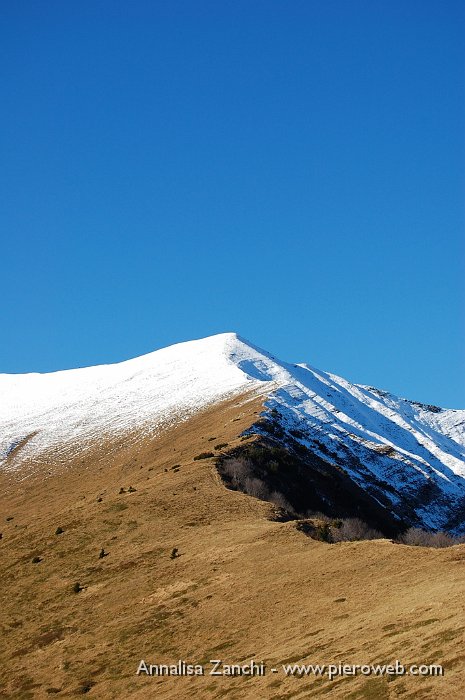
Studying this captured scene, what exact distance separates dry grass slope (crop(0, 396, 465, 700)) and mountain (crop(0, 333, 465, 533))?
63.3ft

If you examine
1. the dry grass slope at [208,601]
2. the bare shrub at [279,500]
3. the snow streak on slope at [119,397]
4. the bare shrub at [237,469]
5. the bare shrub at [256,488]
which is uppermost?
the snow streak on slope at [119,397]

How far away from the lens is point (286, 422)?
98.6 meters

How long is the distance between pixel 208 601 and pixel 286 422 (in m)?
58.1

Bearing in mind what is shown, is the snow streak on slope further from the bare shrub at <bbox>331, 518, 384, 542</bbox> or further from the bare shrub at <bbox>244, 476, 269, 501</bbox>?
the bare shrub at <bbox>331, 518, 384, 542</bbox>

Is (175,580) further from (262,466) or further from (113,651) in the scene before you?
(262,466)

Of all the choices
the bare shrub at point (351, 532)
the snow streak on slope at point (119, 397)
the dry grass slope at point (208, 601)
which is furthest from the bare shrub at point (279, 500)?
the snow streak on slope at point (119, 397)

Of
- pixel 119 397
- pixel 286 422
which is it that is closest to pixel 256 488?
pixel 286 422

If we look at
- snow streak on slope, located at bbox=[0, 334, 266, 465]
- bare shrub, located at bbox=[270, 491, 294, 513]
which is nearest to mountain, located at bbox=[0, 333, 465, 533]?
snow streak on slope, located at bbox=[0, 334, 266, 465]

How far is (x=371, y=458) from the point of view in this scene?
4237 inches

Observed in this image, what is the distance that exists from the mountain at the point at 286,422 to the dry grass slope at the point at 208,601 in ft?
63.3

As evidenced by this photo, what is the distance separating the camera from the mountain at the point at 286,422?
90438mm

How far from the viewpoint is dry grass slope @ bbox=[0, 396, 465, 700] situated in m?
29.3

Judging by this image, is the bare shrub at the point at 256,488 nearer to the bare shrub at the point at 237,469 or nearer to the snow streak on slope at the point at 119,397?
the bare shrub at the point at 237,469

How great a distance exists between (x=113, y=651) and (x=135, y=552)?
13215 mm
